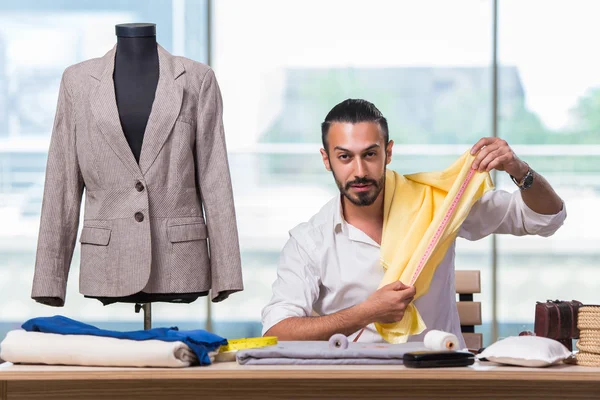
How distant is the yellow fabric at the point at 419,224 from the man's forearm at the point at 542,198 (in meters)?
0.21

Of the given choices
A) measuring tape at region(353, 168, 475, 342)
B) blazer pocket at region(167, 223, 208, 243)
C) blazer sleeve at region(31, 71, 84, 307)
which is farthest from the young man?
blazer sleeve at region(31, 71, 84, 307)

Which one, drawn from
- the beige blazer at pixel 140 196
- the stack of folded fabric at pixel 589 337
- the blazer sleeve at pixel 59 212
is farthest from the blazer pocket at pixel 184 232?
the stack of folded fabric at pixel 589 337

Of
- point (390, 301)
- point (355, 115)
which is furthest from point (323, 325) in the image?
point (355, 115)

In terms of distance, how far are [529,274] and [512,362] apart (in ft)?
10.3

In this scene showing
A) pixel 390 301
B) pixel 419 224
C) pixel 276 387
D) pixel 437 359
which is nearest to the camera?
pixel 437 359

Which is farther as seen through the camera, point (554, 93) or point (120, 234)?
point (554, 93)

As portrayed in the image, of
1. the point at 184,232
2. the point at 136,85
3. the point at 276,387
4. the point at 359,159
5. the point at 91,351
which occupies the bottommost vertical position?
the point at 276,387

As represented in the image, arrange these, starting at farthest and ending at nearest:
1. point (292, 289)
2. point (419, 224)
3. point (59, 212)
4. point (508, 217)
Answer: point (508, 217) → point (59, 212) → point (292, 289) → point (419, 224)

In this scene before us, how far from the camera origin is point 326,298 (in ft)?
8.89

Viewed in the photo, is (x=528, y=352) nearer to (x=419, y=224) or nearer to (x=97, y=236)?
(x=419, y=224)

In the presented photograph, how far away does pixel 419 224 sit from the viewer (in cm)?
249

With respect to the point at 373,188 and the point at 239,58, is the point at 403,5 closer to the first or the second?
the point at 239,58

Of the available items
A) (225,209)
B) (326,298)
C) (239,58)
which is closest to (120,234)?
(225,209)

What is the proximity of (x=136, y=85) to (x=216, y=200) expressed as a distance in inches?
16.4
